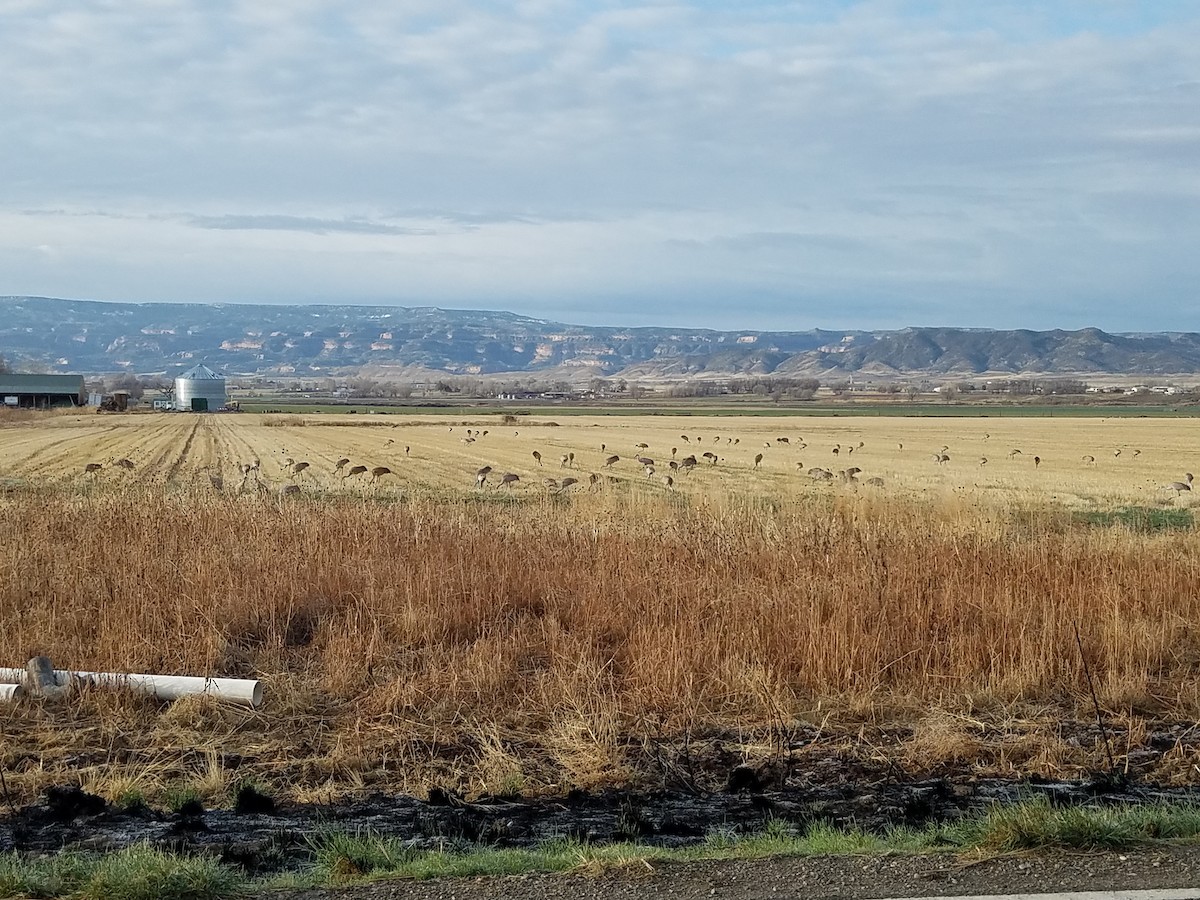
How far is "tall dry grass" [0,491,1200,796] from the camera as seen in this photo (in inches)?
338

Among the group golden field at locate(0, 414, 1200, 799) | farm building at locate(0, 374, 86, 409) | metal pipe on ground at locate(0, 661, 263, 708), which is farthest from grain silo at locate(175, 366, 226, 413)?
metal pipe on ground at locate(0, 661, 263, 708)

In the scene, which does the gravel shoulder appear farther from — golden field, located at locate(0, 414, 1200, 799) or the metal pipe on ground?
the metal pipe on ground

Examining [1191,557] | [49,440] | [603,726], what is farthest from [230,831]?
[49,440]

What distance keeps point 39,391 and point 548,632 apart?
138 m

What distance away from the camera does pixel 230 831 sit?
21.9 feet

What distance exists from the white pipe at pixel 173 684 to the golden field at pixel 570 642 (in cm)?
13

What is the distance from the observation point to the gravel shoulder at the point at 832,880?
530cm

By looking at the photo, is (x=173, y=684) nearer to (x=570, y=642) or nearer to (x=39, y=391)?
(x=570, y=642)

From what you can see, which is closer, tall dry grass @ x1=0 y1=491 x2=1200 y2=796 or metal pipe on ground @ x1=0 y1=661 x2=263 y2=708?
tall dry grass @ x1=0 y1=491 x2=1200 y2=796

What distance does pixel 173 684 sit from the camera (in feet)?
30.3

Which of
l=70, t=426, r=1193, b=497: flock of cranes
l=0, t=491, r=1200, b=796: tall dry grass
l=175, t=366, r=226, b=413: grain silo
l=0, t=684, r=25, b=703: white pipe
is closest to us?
l=0, t=491, r=1200, b=796: tall dry grass

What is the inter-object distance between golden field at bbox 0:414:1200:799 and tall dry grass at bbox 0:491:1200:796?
3cm

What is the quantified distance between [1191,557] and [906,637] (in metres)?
5.40

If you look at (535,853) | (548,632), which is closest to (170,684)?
(548,632)
